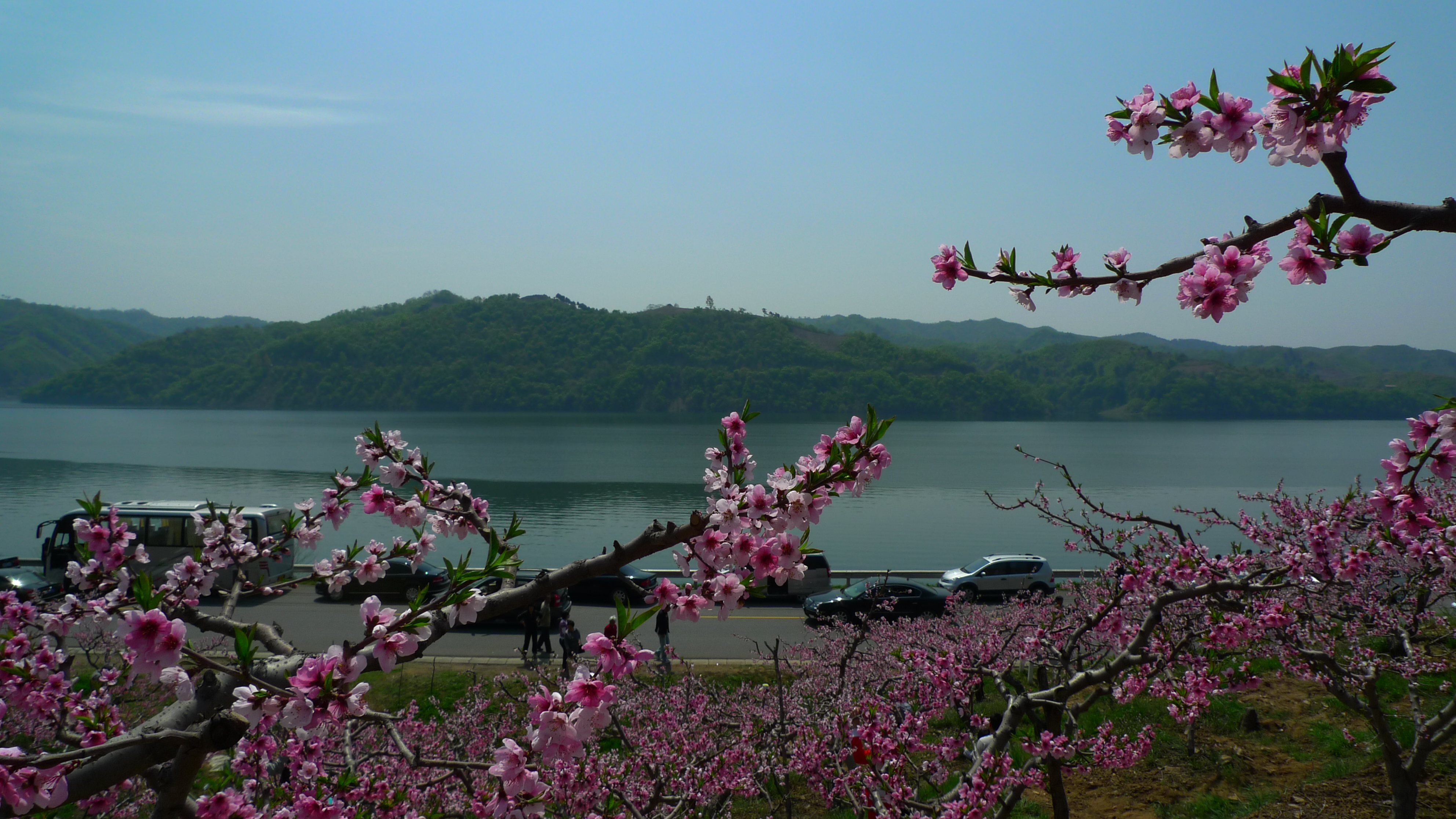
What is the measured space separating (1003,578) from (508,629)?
13.7 m

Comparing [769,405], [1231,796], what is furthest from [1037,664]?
[769,405]

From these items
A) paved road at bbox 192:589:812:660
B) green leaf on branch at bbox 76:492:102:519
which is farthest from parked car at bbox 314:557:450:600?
green leaf on branch at bbox 76:492:102:519

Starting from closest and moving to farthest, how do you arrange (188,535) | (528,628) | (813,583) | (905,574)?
(528,628)
(188,535)
(905,574)
(813,583)

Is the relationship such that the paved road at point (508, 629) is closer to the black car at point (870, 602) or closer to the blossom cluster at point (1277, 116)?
the black car at point (870, 602)

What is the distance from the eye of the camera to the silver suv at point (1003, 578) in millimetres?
21906

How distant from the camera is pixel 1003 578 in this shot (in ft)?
72.6

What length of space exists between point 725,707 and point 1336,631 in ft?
32.0

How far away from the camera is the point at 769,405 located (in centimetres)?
14225

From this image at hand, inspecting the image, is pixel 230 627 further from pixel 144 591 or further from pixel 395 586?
pixel 395 586

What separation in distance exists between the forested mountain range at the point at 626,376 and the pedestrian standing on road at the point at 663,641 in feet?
403

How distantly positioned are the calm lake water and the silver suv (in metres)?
2.25

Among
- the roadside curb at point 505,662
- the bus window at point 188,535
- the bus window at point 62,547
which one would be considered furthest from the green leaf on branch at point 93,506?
the bus window at point 62,547

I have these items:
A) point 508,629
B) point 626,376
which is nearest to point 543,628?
point 508,629

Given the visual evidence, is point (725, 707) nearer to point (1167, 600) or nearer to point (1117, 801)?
point (1117, 801)
